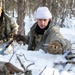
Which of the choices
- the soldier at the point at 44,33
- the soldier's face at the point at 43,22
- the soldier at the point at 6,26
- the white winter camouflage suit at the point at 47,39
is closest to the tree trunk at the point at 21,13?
the soldier at the point at 6,26

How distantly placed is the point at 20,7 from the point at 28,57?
361 inches

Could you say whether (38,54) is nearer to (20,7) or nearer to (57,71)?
(57,71)

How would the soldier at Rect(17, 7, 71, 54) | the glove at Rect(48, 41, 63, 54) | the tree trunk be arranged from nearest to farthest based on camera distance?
the glove at Rect(48, 41, 63, 54), the soldier at Rect(17, 7, 71, 54), the tree trunk

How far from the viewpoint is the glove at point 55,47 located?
10.2 feet

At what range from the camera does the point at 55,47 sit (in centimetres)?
311

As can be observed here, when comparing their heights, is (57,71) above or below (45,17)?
below

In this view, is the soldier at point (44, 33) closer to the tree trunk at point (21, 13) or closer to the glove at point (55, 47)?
the glove at point (55, 47)

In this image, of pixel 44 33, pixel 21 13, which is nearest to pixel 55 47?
pixel 44 33

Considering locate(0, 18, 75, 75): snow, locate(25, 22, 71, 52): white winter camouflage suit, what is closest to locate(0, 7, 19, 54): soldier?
locate(25, 22, 71, 52): white winter camouflage suit

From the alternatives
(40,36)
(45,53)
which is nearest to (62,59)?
(45,53)

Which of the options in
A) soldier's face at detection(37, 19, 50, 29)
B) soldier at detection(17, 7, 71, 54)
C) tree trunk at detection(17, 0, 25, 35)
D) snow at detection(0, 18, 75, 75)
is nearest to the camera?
snow at detection(0, 18, 75, 75)

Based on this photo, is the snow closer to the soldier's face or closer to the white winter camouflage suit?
the white winter camouflage suit

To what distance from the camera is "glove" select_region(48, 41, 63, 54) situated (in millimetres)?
3122

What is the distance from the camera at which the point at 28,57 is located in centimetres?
314
